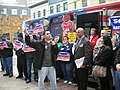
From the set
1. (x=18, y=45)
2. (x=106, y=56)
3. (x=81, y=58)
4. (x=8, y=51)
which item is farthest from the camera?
(x=8, y=51)

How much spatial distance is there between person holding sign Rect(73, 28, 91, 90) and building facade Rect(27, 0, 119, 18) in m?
18.6

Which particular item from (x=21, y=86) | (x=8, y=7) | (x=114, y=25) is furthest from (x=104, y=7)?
(x=8, y=7)

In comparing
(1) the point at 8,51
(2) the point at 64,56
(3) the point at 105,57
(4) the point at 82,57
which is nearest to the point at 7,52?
(1) the point at 8,51

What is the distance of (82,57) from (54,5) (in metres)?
28.2

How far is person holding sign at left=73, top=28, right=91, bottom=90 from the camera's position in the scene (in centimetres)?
614

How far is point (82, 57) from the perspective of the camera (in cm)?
628

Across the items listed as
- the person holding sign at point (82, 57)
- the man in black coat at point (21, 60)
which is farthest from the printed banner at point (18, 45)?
the person holding sign at point (82, 57)

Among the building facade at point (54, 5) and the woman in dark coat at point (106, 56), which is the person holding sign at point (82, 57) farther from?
the building facade at point (54, 5)

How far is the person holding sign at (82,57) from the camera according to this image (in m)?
6.14

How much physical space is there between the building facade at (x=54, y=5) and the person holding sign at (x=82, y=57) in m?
18.6

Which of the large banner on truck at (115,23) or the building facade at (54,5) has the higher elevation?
the building facade at (54,5)

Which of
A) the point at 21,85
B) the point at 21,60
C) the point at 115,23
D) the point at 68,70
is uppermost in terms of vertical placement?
the point at 115,23

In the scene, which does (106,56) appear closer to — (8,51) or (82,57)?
(82,57)

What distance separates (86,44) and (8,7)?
192ft
